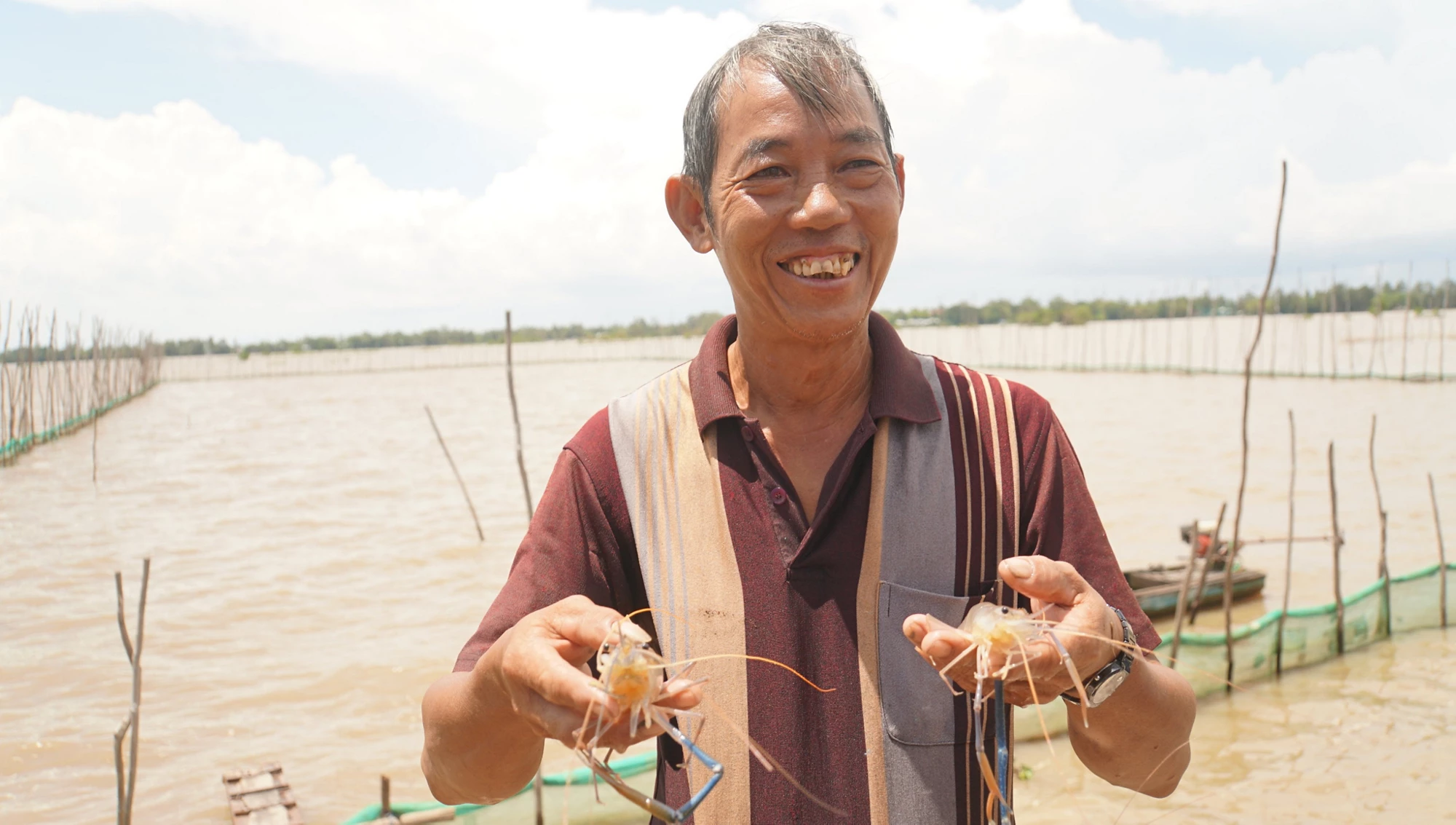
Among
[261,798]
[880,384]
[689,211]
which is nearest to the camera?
[880,384]

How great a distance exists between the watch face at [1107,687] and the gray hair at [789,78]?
0.88m

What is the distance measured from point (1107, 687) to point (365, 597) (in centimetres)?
990

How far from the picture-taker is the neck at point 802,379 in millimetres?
1640

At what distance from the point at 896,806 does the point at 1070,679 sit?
35 centimetres

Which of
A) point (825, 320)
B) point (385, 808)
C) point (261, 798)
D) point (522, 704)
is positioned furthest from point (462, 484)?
point (522, 704)

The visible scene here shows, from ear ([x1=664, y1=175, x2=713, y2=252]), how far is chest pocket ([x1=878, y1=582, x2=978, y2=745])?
27.3 inches

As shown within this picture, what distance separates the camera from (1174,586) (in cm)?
796

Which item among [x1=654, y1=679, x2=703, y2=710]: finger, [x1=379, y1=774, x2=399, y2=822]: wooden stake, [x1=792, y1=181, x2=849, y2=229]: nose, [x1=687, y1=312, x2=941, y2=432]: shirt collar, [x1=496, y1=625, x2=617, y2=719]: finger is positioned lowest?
[x1=379, y1=774, x2=399, y2=822]: wooden stake

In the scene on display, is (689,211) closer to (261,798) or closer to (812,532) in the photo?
(812,532)

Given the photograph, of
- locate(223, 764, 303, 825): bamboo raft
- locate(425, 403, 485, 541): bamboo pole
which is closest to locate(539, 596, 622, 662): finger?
locate(223, 764, 303, 825): bamboo raft

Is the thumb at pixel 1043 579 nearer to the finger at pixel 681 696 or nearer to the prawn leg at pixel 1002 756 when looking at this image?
the prawn leg at pixel 1002 756

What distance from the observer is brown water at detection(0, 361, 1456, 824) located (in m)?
6.00

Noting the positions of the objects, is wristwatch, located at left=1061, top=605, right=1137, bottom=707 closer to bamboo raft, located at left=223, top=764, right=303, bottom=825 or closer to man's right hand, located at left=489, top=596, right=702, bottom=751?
man's right hand, located at left=489, top=596, right=702, bottom=751

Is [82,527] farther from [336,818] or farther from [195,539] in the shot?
[336,818]
